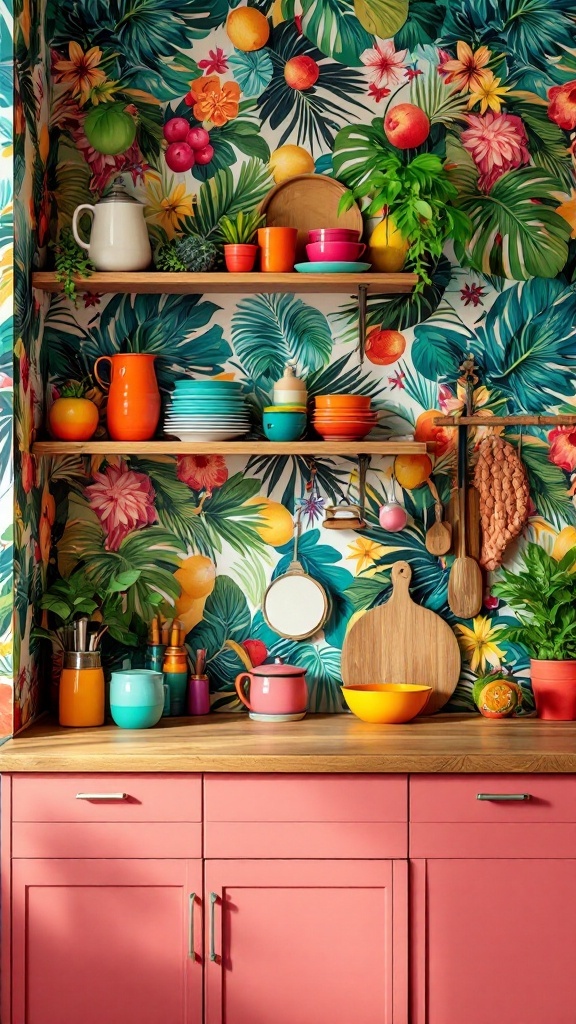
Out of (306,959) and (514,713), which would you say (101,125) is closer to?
(514,713)

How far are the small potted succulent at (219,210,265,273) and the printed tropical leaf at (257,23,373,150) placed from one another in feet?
0.87

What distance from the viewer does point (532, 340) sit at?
10.6 feet

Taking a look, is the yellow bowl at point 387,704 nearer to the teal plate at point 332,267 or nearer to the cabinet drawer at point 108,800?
the cabinet drawer at point 108,800

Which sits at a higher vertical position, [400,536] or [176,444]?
[176,444]

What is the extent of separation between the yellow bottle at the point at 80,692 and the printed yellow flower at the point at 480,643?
1030 millimetres

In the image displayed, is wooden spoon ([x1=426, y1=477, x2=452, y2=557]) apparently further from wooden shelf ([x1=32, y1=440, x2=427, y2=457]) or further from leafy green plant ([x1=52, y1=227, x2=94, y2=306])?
leafy green plant ([x1=52, y1=227, x2=94, y2=306])

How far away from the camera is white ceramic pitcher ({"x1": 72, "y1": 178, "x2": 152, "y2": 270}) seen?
303 cm

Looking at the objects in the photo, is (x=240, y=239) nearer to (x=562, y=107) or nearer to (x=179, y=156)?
(x=179, y=156)

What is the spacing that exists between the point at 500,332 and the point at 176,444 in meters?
0.99

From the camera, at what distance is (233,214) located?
127 inches

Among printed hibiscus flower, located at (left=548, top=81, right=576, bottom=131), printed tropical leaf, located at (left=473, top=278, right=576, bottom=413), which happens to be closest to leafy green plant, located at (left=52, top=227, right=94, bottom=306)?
printed tropical leaf, located at (left=473, top=278, right=576, bottom=413)

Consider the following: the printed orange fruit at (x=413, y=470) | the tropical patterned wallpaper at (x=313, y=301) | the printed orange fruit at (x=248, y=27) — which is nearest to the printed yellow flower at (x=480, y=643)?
the tropical patterned wallpaper at (x=313, y=301)

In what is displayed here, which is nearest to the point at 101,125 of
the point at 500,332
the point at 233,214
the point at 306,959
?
the point at 233,214

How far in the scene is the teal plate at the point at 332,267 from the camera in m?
3.00
